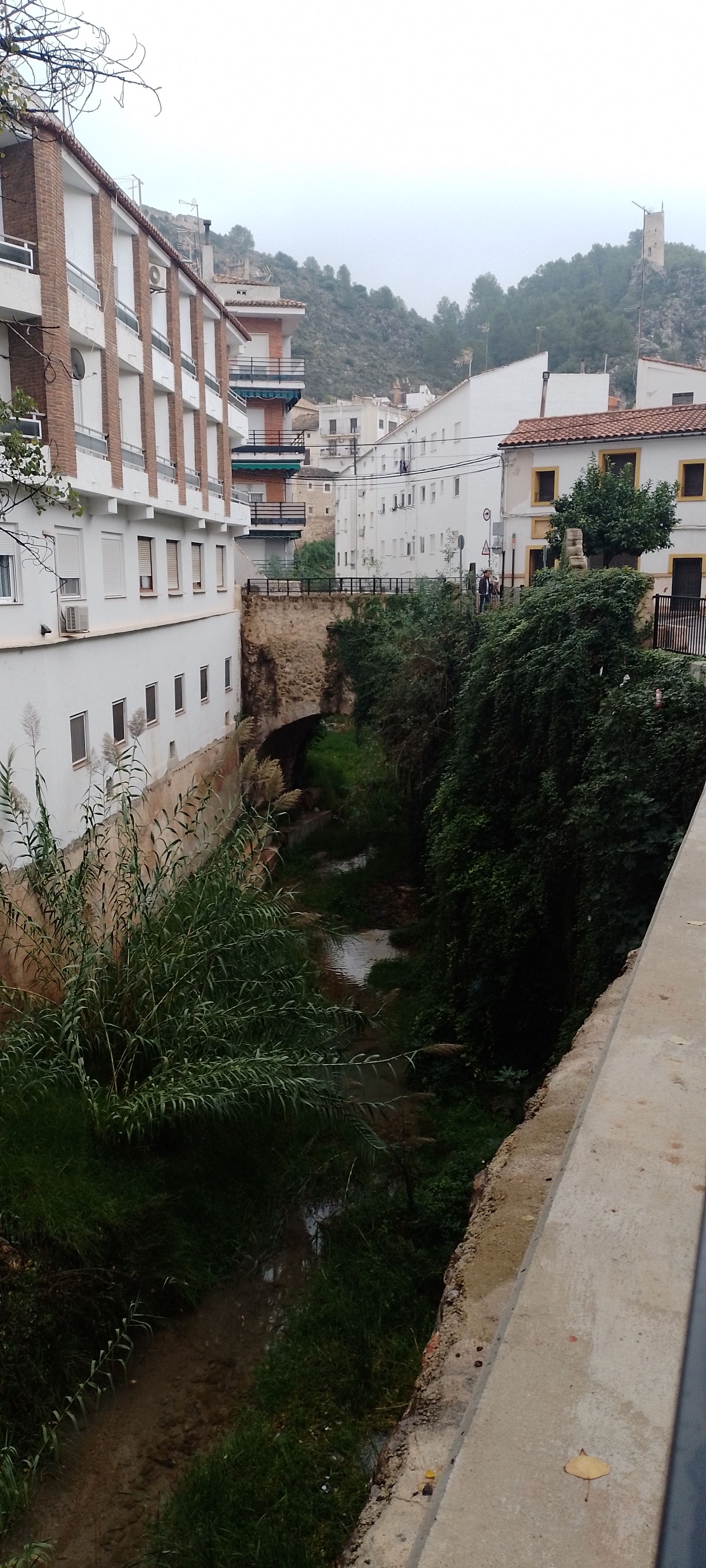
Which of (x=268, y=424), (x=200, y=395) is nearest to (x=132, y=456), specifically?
(x=200, y=395)

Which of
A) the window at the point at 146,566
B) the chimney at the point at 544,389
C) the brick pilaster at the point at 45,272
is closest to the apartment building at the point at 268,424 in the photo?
the chimney at the point at 544,389

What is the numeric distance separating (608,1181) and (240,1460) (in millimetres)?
5719

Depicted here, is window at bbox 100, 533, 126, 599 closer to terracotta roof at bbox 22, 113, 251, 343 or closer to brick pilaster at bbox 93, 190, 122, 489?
brick pilaster at bbox 93, 190, 122, 489

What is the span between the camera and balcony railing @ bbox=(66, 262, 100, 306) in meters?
12.9

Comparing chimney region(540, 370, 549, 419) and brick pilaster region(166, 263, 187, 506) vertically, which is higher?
chimney region(540, 370, 549, 419)

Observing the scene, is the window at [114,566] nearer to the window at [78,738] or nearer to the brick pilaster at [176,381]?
the window at [78,738]

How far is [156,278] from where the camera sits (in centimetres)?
1734

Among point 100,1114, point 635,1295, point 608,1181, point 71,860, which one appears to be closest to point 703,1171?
point 608,1181

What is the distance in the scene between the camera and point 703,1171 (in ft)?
8.54

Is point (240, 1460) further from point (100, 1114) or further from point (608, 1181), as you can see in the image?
point (608, 1181)

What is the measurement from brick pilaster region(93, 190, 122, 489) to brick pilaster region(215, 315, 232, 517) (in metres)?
7.90

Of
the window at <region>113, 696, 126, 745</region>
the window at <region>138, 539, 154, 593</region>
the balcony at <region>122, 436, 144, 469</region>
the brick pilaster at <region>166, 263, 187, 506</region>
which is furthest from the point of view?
the brick pilaster at <region>166, 263, 187, 506</region>

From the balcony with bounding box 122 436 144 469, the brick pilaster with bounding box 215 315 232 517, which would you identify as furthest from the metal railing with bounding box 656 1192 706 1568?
the brick pilaster with bounding box 215 315 232 517

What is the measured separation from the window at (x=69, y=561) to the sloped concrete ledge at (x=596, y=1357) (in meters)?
11.8
